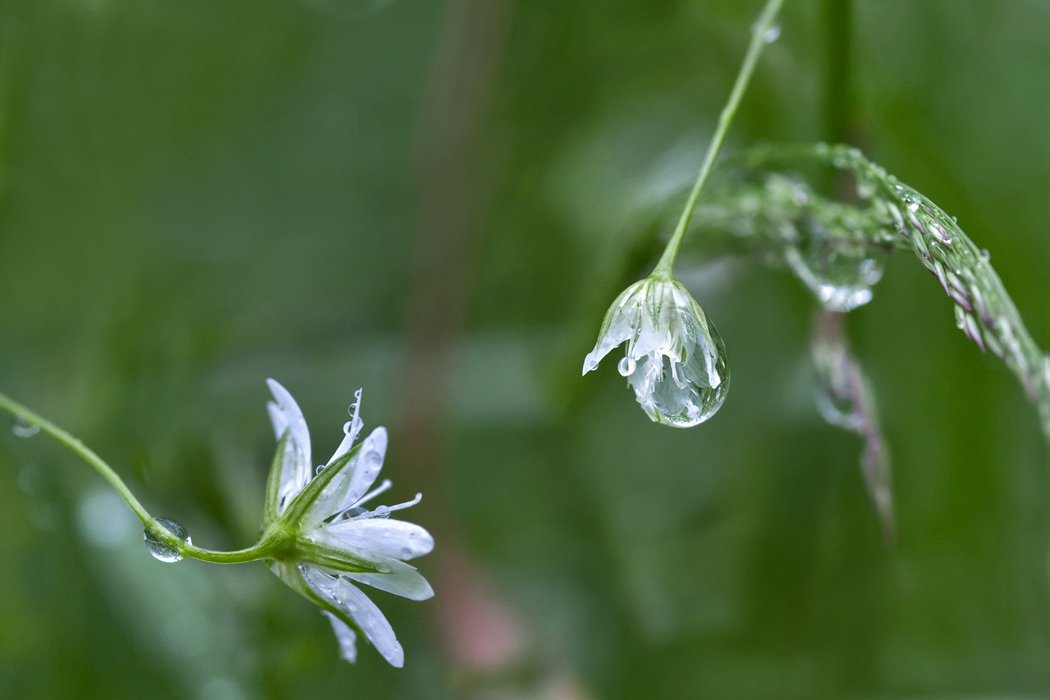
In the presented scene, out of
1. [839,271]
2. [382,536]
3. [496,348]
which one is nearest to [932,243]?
[839,271]

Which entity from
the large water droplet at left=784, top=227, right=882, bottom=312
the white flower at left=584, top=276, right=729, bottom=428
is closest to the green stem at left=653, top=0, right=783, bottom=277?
the white flower at left=584, top=276, right=729, bottom=428

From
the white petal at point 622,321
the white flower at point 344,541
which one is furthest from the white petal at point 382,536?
the white petal at point 622,321

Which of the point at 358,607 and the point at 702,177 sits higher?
the point at 702,177

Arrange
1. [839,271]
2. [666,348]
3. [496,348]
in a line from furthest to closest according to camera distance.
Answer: [496,348] → [839,271] → [666,348]

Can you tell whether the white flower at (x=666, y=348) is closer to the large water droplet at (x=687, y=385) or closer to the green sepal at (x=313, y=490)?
the large water droplet at (x=687, y=385)

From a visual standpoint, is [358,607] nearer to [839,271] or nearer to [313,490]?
[313,490]

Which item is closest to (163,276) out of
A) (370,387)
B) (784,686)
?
(370,387)

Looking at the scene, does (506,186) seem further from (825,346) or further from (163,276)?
(825,346)

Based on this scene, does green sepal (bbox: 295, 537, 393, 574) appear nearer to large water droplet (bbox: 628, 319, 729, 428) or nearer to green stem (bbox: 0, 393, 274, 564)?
green stem (bbox: 0, 393, 274, 564)
